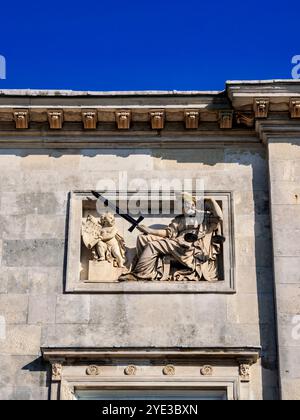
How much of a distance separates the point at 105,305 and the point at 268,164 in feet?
11.6

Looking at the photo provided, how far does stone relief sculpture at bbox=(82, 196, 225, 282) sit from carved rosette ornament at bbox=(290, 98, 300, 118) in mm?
1939

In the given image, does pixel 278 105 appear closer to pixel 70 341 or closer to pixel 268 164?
pixel 268 164

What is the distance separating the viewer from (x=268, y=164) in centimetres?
1853

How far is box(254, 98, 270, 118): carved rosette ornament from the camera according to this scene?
1850cm

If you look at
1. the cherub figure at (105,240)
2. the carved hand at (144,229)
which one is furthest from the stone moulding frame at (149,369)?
the carved hand at (144,229)

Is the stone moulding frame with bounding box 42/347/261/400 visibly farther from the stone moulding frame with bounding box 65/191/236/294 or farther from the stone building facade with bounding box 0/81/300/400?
the stone moulding frame with bounding box 65/191/236/294

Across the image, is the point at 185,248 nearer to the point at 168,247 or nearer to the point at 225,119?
the point at 168,247

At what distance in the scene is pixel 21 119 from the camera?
1894 centimetres

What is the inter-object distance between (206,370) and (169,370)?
0.55m

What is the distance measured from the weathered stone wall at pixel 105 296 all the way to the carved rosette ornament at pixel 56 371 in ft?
0.60

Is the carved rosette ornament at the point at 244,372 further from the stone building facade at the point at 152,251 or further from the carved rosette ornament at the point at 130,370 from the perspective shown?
the carved rosette ornament at the point at 130,370

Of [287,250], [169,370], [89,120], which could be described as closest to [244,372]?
[169,370]
